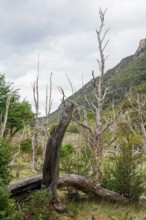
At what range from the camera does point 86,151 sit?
1691 cm

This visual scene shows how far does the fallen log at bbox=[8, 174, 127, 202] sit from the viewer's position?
11039 millimetres

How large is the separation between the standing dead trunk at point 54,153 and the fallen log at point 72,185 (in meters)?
0.62

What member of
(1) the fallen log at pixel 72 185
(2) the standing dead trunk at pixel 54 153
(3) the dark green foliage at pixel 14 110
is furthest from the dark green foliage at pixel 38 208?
(3) the dark green foliage at pixel 14 110

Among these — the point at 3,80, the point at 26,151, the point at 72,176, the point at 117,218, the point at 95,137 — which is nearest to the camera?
the point at 117,218

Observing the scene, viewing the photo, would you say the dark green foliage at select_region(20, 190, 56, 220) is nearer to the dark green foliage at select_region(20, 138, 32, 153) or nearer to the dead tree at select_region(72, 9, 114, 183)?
the dead tree at select_region(72, 9, 114, 183)

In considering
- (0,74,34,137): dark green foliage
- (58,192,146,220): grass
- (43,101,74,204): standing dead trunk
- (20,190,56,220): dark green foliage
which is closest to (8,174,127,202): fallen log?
(58,192,146,220): grass

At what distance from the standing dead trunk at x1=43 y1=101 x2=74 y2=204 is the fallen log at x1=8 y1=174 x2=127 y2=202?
2.02 feet

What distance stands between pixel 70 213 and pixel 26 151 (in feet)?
78.8

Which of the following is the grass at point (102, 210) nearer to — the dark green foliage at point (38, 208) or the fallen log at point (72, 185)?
the fallen log at point (72, 185)

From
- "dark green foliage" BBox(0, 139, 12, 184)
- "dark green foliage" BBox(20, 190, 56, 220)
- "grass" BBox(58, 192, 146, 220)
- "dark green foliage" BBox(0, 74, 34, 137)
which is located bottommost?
"grass" BBox(58, 192, 146, 220)

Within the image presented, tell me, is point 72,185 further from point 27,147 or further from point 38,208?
point 27,147

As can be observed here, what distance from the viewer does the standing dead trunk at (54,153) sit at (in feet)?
34.2

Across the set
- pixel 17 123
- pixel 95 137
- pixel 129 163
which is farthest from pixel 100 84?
pixel 17 123

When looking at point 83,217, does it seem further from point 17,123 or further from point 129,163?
point 17,123
